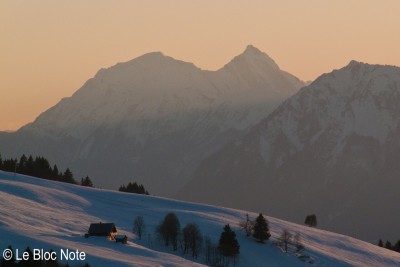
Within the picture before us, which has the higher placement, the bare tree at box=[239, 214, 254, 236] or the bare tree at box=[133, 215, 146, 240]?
the bare tree at box=[239, 214, 254, 236]

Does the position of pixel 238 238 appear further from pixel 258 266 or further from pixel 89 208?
pixel 89 208

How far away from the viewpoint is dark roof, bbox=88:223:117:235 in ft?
523

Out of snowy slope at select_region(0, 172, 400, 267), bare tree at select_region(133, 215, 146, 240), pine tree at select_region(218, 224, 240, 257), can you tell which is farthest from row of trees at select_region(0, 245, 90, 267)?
bare tree at select_region(133, 215, 146, 240)

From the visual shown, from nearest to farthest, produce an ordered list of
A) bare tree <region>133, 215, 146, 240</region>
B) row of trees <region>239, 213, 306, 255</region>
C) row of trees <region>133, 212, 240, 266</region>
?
row of trees <region>133, 212, 240, 266</region>, bare tree <region>133, 215, 146, 240</region>, row of trees <region>239, 213, 306, 255</region>

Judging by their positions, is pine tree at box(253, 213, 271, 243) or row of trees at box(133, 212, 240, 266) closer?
row of trees at box(133, 212, 240, 266)

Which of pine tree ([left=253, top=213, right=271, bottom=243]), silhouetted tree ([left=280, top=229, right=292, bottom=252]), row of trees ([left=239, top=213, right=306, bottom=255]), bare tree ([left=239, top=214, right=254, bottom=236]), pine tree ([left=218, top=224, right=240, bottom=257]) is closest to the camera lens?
pine tree ([left=218, top=224, right=240, bottom=257])

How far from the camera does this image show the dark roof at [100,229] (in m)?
159

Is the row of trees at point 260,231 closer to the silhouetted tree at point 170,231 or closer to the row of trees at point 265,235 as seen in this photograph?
the row of trees at point 265,235

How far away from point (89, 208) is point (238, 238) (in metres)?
28.2

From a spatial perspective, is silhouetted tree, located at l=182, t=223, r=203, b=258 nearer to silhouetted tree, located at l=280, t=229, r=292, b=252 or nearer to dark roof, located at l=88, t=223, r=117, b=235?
dark roof, located at l=88, t=223, r=117, b=235

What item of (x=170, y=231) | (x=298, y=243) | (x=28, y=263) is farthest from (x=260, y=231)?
(x=28, y=263)

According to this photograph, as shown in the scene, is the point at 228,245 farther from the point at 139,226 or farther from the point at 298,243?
the point at 298,243

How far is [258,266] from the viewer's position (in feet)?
541

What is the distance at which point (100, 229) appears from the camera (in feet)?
525
